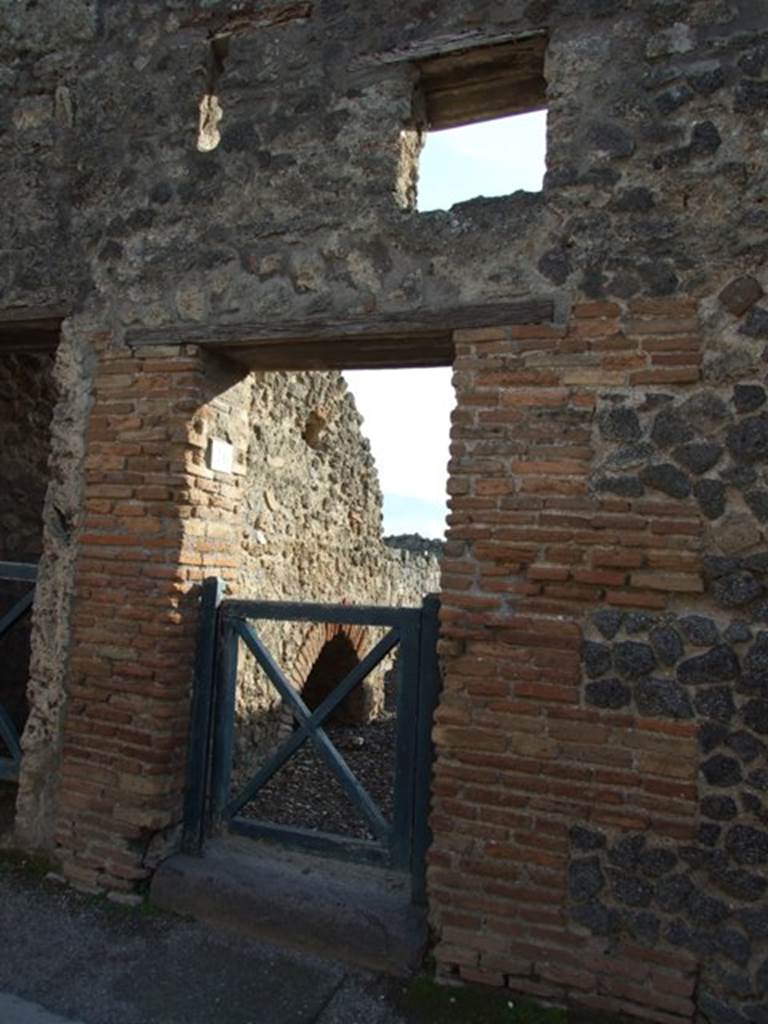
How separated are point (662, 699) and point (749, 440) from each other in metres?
1.03

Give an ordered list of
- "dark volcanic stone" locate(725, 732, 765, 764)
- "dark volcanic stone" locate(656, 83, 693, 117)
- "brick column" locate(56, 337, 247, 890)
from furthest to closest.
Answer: "brick column" locate(56, 337, 247, 890)
"dark volcanic stone" locate(656, 83, 693, 117)
"dark volcanic stone" locate(725, 732, 765, 764)

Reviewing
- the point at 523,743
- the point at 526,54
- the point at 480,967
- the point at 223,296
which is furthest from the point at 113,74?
the point at 480,967

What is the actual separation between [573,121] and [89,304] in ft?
8.32

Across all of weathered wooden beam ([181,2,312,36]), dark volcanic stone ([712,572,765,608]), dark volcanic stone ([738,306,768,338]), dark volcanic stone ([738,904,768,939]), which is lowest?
dark volcanic stone ([738,904,768,939])

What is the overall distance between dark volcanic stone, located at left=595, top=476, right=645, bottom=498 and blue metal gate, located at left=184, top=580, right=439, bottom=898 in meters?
0.93

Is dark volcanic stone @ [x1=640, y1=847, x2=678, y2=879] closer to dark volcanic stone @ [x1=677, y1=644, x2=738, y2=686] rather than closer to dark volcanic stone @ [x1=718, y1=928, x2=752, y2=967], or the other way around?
dark volcanic stone @ [x1=718, y1=928, x2=752, y2=967]

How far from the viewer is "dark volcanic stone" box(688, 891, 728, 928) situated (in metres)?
2.73

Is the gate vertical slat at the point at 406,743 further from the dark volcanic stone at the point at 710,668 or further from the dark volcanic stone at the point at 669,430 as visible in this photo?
the dark volcanic stone at the point at 669,430

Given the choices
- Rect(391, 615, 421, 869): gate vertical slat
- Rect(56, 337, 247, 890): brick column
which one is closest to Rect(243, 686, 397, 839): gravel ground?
Rect(56, 337, 247, 890): brick column

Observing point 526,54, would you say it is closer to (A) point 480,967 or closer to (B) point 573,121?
(B) point 573,121

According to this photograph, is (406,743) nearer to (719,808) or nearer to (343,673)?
(719,808)

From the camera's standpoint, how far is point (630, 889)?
2.83 m

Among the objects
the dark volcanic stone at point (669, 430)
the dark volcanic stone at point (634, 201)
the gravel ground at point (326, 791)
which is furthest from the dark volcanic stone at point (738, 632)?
the gravel ground at point (326, 791)

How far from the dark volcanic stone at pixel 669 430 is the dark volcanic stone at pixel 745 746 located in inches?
43.4
